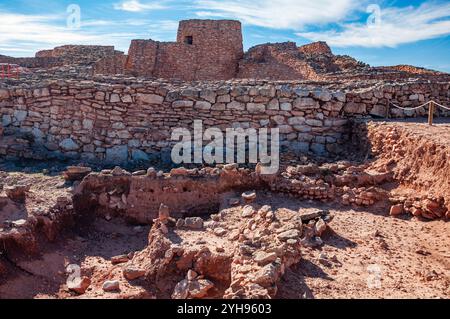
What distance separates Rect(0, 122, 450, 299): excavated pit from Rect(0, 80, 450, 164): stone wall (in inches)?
28.5

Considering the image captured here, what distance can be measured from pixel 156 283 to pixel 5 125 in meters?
5.89

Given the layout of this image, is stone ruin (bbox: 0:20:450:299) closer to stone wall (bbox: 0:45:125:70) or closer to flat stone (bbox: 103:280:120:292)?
flat stone (bbox: 103:280:120:292)

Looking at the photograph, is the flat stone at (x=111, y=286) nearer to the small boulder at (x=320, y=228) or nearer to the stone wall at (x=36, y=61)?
the small boulder at (x=320, y=228)

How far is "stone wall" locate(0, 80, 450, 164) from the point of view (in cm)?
854

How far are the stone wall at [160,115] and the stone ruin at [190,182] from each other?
0.02 meters

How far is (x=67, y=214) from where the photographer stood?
654 centimetres

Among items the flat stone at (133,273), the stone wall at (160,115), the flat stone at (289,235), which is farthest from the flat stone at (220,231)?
the stone wall at (160,115)

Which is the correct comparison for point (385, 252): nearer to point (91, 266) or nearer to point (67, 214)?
point (91, 266)

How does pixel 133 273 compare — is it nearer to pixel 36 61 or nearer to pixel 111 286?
pixel 111 286

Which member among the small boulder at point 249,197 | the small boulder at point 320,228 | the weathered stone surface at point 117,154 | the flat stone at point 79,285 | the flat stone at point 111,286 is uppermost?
the weathered stone surface at point 117,154

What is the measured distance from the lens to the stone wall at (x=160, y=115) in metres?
8.54

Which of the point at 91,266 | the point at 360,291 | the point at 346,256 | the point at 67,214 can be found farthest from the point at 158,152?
the point at 360,291

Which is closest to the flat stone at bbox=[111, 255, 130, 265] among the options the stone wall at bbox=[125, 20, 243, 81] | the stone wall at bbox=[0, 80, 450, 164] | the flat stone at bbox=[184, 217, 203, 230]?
the flat stone at bbox=[184, 217, 203, 230]

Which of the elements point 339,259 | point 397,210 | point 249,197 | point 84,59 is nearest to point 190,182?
point 249,197
